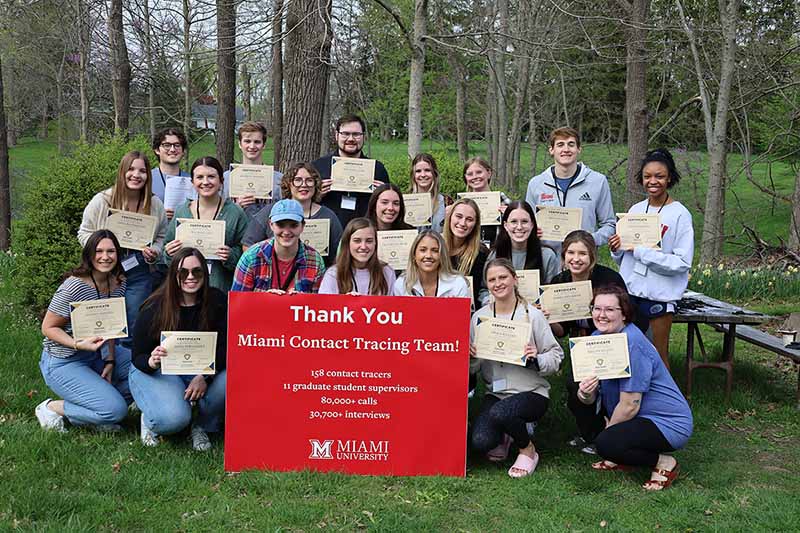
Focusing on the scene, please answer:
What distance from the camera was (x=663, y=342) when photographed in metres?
5.81

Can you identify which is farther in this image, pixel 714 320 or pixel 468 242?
pixel 714 320

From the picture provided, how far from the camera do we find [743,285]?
1070 centimetres

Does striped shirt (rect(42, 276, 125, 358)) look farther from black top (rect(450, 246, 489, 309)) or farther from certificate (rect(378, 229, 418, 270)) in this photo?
black top (rect(450, 246, 489, 309))

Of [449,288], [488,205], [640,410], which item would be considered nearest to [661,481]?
[640,410]

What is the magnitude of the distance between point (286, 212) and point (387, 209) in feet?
2.97

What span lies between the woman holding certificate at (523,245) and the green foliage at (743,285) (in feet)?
18.5

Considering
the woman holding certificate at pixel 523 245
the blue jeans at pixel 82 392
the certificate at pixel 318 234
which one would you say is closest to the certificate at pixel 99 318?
the blue jeans at pixel 82 392

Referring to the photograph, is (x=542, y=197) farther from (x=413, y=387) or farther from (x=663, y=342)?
(x=413, y=387)

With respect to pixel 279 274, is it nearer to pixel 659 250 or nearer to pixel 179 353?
pixel 179 353

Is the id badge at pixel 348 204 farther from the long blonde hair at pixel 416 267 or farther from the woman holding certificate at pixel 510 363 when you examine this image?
the woman holding certificate at pixel 510 363

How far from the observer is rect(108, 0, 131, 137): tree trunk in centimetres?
1537

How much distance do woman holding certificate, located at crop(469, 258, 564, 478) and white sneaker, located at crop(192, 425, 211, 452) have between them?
181 centimetres

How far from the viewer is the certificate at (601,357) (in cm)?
459

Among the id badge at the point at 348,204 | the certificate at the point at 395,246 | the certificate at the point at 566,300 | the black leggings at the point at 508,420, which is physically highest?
the id badge at the point at 348,204
